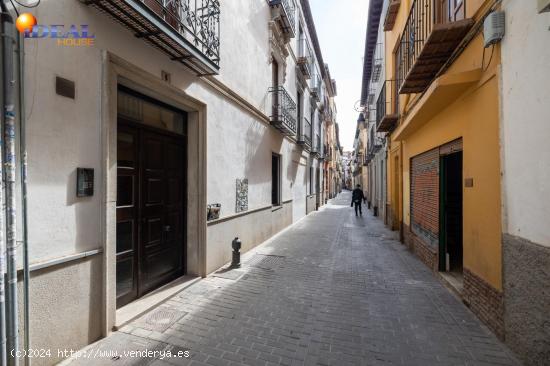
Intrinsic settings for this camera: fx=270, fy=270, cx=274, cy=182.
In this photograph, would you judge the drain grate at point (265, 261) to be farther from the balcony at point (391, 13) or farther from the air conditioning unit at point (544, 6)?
the balcony at point (391, 13)

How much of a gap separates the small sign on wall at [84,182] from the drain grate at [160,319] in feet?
6.04

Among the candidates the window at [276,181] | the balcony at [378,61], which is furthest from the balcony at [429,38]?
the balcony at [378,61]

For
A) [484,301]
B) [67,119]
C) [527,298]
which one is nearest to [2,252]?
[67,119]

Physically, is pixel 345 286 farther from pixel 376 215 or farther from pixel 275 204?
pixel 376 215

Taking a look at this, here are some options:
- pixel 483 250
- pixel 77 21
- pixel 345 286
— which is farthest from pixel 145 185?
pixel 483 250

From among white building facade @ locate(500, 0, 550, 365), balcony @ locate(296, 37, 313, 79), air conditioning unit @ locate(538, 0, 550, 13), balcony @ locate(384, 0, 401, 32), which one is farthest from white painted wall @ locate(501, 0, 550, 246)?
balcony @ locate(296, 37, 313, 79)

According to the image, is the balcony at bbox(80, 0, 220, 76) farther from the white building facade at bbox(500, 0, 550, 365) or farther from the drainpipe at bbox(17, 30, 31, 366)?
the white building facade at bbox(500, 0, 550, 365)

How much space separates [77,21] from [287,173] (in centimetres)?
912

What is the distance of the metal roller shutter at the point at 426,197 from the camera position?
5758mm

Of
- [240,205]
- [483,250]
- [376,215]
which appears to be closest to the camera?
[483,250]

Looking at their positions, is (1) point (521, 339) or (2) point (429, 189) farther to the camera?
(2) point (429, 189)

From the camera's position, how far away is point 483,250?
12.2 feet

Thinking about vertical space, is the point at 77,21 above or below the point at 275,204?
above

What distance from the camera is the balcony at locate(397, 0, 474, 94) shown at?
156 inches
